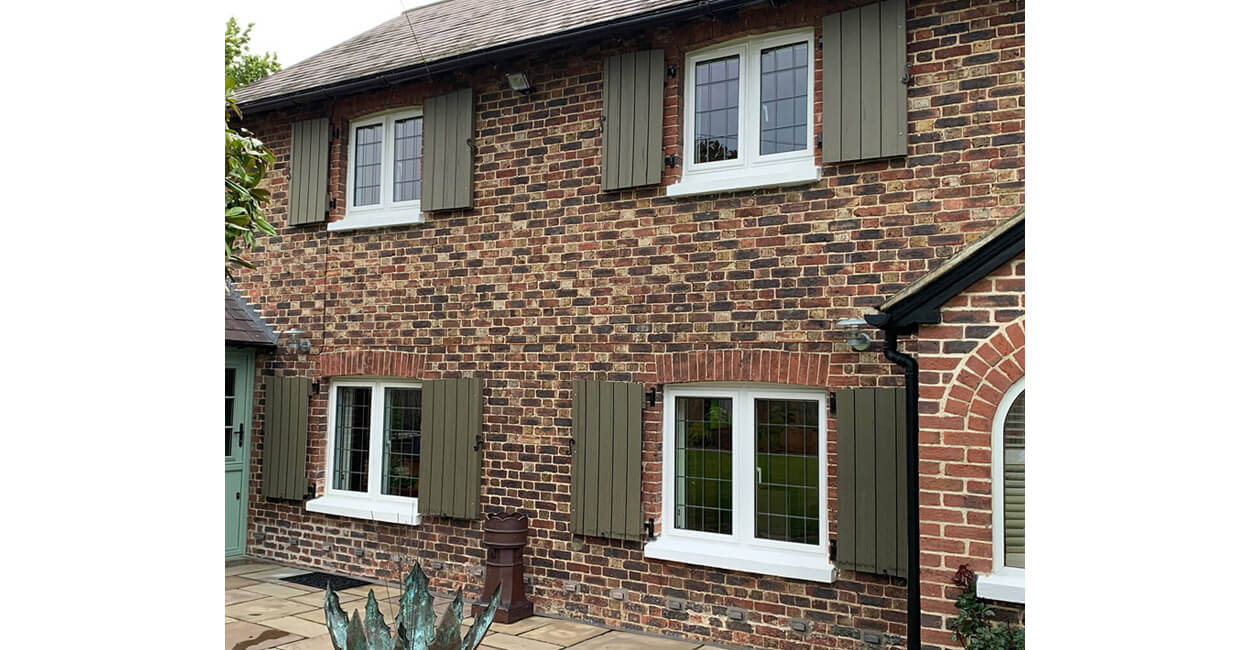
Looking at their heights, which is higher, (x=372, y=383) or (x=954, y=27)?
(x=954, y=27)

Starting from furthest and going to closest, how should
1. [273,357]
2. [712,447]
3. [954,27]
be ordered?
[273,357]
[712,447]
[954,27]

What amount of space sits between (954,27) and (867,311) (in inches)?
75.6

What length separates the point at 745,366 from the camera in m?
6.44

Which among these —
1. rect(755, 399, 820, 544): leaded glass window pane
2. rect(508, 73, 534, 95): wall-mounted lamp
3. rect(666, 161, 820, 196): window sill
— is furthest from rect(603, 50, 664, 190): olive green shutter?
rect(755, 399, 820, 544): leaded glass window pane

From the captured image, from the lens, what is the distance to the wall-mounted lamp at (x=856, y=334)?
236 inches

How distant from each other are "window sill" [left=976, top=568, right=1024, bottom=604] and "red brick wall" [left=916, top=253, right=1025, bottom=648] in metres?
0.06

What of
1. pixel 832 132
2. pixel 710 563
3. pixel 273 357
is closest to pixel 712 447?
pixel 710 563

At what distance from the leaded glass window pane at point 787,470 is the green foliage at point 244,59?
65.5 feet

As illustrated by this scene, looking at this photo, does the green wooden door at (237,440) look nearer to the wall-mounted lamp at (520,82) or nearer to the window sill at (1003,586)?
the wall-mounted lamp at (520,82)

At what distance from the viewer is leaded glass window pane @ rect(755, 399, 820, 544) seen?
20.8ft

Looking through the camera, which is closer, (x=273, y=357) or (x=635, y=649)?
(x=635, y=649)

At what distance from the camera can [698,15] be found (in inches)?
263

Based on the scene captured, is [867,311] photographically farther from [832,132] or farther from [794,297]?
[832,132]

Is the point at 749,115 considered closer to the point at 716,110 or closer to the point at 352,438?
the point at 716,110
